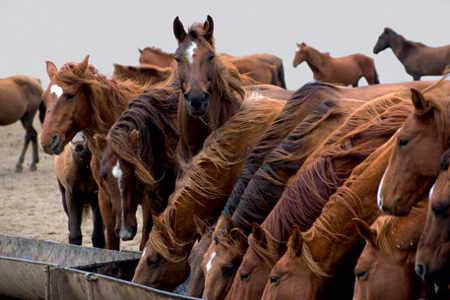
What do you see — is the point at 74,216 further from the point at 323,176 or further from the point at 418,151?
the point at 418,151

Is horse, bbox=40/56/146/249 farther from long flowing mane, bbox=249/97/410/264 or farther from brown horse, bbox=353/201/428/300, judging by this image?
brown horse, bbox=353/201/428/300

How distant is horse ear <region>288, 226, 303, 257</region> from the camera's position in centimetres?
233

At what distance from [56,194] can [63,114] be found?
4.24m

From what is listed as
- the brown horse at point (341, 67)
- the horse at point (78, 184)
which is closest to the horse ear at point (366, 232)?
the horse at point (78, 184)

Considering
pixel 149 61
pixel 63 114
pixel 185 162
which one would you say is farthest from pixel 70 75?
pixel 149 61

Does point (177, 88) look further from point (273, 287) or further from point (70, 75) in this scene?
point (273, 287)

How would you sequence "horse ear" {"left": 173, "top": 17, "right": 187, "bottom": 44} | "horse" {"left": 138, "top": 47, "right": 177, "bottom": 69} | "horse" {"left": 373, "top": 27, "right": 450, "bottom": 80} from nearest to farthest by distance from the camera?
"horse ear" {"left": 173, "top": 17, "right": 187, "bottom": 44} < "horse" {"left": 138, "top": 47, "right": 177, "bottom": 69} < "horse" {"left": 373, "top": 27, "right": 450, "bottom": 80}

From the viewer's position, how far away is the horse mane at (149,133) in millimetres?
3836

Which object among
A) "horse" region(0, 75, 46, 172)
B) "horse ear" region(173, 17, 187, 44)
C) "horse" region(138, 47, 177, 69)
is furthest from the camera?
"horse" region(0, 75, 46, 172)

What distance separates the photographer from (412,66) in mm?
11719

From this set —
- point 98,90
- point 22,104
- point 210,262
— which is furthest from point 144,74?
point 22,104

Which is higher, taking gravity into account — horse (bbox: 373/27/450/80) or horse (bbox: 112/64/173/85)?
horse (bbox: 112/64/173/85)

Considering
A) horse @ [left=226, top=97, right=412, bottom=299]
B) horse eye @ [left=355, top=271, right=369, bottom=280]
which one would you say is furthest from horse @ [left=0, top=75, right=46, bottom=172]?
horse eye @ [left=355, top=271, right=369, bottom=280]

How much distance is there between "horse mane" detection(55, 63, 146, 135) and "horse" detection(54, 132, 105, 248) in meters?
0.29
